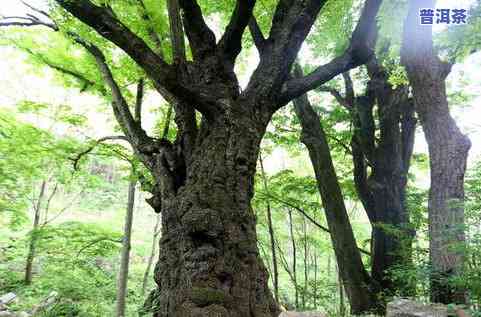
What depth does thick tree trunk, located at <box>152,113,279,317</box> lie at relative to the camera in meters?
2.61

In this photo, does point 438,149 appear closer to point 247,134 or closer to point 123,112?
point 247,134

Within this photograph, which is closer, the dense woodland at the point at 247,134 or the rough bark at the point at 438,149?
the dense woodland at the point at 247,134

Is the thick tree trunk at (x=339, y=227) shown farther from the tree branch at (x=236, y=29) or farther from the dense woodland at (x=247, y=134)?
the tree branch at (x=236, y=29)

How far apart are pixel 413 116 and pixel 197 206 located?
19.2ft

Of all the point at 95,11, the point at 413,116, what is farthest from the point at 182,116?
the point at 413,116

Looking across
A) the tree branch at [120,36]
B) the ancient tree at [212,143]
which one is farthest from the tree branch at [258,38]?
the tree branch at [120,36]

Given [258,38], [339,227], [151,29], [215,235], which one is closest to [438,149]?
[339,227]

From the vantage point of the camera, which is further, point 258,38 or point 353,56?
point 258,38

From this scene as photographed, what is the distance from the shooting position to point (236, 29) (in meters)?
3.54

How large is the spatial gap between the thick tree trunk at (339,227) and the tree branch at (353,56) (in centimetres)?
217

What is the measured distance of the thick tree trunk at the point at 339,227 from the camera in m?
5.30

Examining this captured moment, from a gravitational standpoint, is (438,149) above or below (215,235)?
above

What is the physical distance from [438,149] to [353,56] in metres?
1.58

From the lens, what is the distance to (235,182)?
3.11m
